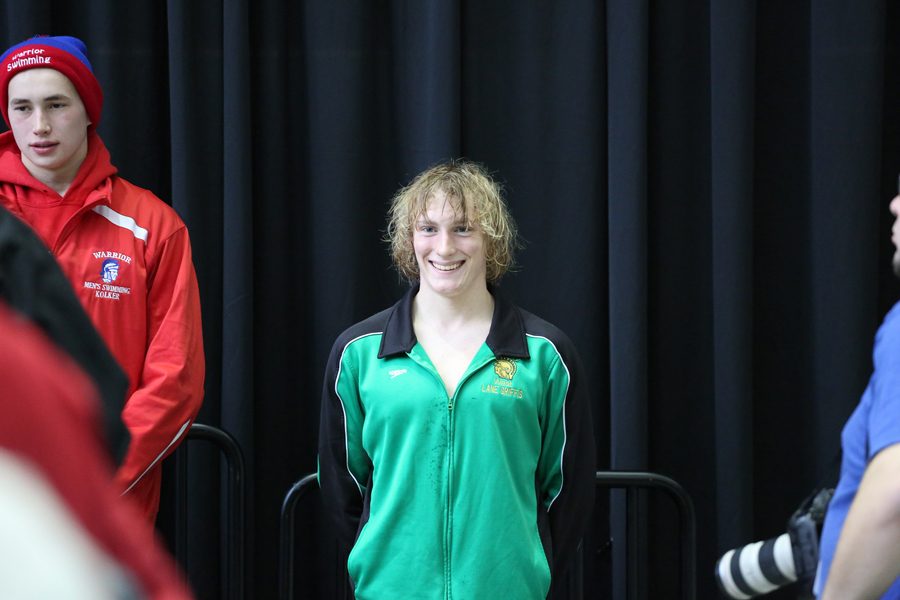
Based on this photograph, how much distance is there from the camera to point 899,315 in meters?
1.45

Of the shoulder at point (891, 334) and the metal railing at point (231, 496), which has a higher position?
the shoulder at point (891, 334)

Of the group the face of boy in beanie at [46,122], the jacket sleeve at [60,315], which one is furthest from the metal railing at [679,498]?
the jacket sleeve at [60,315]

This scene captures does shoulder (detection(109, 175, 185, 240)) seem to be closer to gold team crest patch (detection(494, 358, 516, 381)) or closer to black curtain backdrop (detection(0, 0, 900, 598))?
black curtain backdrop (detection(0, 0, 900, 598))

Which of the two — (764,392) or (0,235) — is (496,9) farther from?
(0,235)

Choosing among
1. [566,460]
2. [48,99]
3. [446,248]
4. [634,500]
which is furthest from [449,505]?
[48,99]

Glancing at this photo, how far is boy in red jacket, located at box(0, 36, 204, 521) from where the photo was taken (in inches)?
95.7

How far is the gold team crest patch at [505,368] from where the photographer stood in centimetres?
222

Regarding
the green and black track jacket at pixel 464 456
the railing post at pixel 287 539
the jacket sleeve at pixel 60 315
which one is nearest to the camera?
the jacket sleeve at pixel 60 315

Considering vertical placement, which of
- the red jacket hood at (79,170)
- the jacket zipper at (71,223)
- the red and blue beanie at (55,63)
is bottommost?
the jacket zipper at (71,223)

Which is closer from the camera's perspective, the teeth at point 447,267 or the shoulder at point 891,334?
the shoulder at point 891,334

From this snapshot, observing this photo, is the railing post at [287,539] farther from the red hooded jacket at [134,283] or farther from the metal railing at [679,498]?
the metal railing at [679,498]

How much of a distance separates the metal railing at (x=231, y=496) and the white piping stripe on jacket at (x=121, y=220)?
0.55m

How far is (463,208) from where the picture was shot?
2311mm

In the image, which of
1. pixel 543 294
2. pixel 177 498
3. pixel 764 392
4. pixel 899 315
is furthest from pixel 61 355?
pixel 764 392
